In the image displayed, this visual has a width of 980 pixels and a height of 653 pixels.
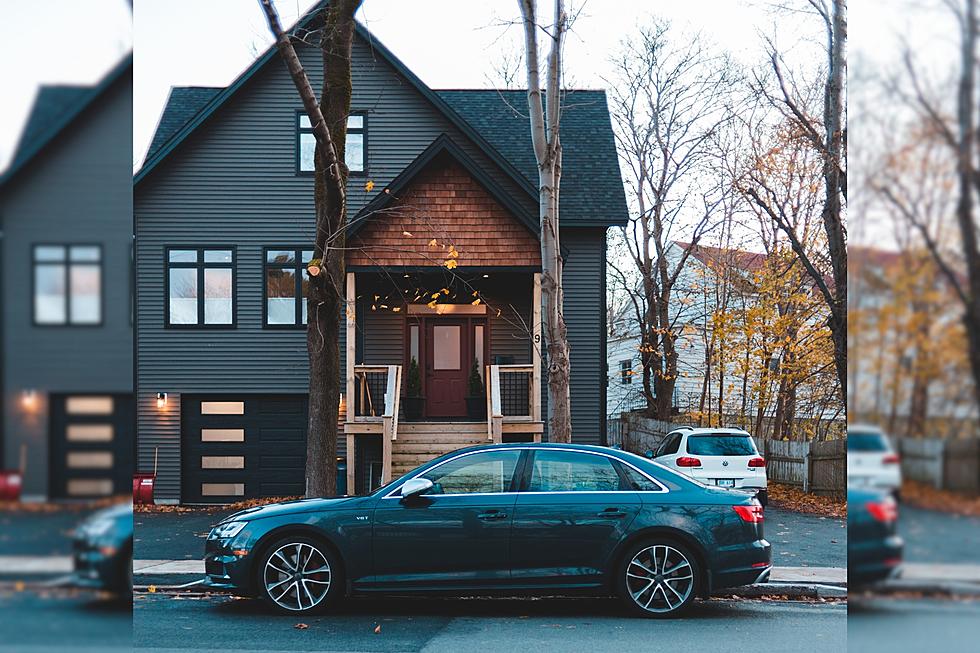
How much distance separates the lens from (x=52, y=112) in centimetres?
157

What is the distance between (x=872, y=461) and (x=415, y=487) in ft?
23.9

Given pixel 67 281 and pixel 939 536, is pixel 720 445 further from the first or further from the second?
pixel 67 281

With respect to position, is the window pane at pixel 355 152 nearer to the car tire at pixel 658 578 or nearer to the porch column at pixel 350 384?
the porch column at pixel 350 384

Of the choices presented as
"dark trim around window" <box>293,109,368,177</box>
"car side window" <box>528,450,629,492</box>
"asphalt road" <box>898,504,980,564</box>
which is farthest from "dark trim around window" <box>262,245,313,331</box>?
"asphalt road" <box>898,504,980,564</box>

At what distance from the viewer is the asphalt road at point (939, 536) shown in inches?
61.1

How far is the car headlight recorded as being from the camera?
8.91 meters

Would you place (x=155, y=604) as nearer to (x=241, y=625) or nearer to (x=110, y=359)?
(x=241, y=625)

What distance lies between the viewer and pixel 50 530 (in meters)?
1.52

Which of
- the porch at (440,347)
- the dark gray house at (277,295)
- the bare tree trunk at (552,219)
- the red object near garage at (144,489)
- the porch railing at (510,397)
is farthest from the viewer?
the dark gray house at (277,295)

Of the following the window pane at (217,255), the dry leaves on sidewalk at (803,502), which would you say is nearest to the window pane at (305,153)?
the window pane at (217,255)

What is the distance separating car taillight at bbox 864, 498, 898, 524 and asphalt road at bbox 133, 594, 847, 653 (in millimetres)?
5999

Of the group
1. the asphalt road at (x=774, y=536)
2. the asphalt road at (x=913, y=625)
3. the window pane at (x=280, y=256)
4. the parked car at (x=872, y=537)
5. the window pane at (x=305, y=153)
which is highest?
the window pane at (x=305, y=153)

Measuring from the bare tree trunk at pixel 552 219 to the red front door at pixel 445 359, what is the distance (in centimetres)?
756

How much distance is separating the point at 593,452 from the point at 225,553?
358 centimetres
